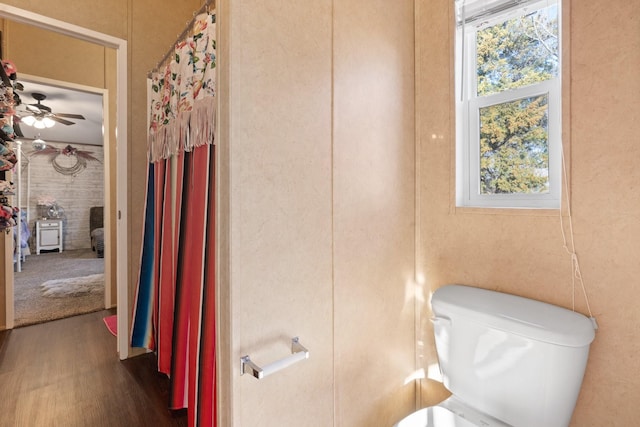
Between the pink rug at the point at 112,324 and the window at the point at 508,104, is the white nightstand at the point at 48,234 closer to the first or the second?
the pink rug at the point at 112,324

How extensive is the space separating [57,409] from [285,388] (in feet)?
4.99

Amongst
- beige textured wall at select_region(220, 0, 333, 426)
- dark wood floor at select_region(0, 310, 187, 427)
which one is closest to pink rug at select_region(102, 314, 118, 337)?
dark wood floor at select_region(0, 310, 187, 427)

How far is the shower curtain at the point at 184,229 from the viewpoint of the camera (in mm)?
1200

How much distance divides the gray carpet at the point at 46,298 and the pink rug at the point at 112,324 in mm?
386

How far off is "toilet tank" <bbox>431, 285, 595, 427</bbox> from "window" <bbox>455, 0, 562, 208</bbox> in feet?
1.44

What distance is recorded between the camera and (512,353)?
96cm

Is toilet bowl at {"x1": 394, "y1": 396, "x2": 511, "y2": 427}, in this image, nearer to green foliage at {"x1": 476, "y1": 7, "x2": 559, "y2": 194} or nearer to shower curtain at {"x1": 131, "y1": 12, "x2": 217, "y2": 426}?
shower curtain at {"x1": 131, "y1": 12, "x2": 217, "y2": 426}

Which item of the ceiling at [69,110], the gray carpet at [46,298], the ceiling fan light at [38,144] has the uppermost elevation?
the ceiling at [69,110]

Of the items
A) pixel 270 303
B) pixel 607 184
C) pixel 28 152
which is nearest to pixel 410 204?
pixel 607 184

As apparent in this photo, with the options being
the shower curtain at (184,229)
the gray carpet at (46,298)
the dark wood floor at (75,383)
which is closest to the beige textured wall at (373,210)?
the shower curtain at (184,229)

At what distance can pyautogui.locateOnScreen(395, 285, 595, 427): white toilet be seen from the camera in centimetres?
89

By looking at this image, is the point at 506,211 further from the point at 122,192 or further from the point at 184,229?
the point at 122,192

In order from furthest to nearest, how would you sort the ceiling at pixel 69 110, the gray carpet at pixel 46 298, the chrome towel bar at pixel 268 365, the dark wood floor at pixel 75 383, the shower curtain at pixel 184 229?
the ceiling at pixel 69 110 → the gray carpet at pixel 46 298 → the dark wood floor at pixel 75 383 → the shower curtain at pixel 184 229 → the chrome towel bar at pixel 268 365

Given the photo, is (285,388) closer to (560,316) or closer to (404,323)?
(404,323)
